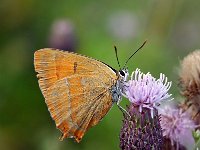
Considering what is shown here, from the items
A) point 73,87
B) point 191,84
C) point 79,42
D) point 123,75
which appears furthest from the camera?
point 79,42

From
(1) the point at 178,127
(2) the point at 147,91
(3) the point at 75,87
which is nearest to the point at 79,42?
(3) the point at 75,87

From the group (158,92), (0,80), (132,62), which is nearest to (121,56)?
(132,62)

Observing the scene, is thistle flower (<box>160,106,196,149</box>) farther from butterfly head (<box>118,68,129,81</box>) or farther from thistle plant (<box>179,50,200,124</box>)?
butterfly head (<box>118,68,129,81</box>)

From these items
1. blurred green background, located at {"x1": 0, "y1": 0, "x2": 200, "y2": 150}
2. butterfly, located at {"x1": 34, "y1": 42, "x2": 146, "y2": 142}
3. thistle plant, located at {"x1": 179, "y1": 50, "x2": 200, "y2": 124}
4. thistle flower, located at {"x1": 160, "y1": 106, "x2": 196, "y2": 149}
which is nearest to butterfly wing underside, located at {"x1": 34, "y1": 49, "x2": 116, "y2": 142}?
butterfly, located at {"x1": 34, "y1": 42, "x2": 146, "y2": 142}

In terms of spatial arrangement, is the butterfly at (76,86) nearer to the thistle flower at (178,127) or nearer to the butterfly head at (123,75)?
the butterfly head at (123,75)

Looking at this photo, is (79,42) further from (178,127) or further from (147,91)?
(147,91)

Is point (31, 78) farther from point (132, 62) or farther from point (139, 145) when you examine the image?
point (139, 145)

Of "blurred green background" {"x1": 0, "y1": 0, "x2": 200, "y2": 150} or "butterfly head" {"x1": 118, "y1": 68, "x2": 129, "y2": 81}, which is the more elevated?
"blurred green background" {"x1": 0, "y1": 0, "x2": 200, "y2": 150}
